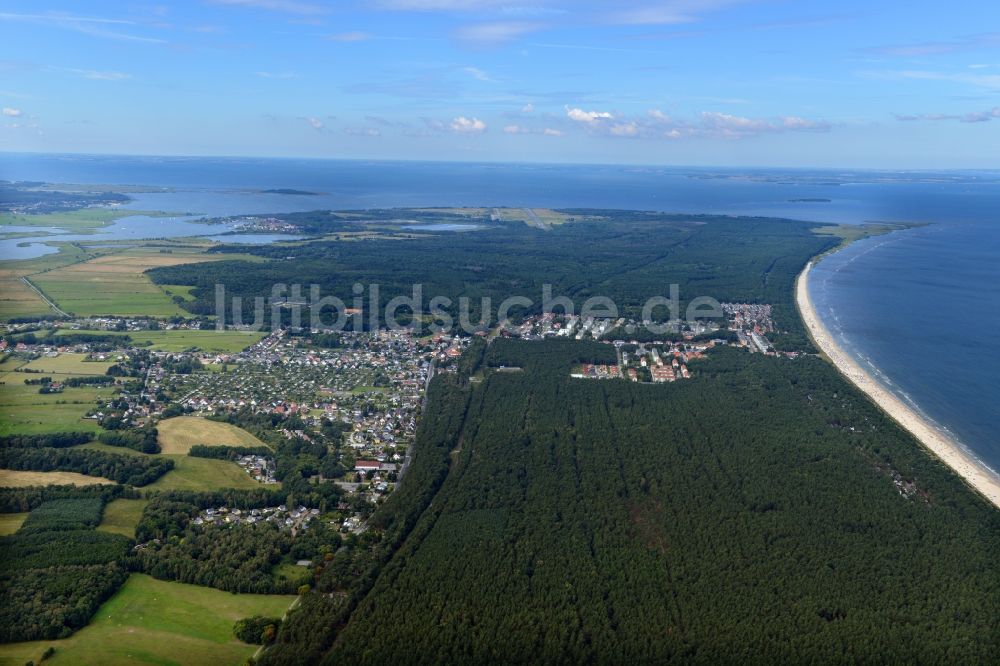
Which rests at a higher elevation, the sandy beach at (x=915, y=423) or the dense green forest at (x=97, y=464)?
the sandy beach at (x=915, y=423)

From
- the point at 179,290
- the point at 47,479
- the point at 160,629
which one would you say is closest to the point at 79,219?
the point at 179,290

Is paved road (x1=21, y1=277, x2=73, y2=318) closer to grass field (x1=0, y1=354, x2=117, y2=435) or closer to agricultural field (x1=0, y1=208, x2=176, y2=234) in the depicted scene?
grass field (x1=0, y1=354, x2=117, y2=435)

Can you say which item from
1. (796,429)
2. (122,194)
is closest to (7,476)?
(796,429)

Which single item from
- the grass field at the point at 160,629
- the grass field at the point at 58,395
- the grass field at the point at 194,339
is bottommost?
the grass field at the point at 160,629

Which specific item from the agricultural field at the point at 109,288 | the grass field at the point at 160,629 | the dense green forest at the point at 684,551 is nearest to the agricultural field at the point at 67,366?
the agricultural field at the point at 109,288

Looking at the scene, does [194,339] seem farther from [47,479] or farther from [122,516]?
[122,516]

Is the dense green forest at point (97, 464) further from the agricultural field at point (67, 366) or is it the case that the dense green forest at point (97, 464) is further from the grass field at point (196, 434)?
the agricultural field at point (67, 366)

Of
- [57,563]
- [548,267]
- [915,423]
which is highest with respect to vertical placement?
[548,267]
